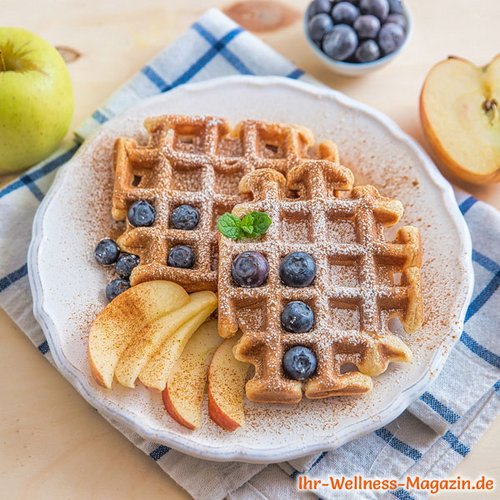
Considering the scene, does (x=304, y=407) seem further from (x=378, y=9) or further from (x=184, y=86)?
(x=378, y=9)

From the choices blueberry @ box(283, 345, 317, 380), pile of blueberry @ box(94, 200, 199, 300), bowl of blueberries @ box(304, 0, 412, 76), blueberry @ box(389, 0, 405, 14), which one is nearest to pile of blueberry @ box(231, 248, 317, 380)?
blueberry @ box(283, 345, 317, 380)

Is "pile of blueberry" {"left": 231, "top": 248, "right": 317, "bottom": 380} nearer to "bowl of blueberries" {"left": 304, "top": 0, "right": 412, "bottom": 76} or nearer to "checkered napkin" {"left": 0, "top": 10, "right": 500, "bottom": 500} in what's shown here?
"checkered napkin" {"left": 0, "top": 10, "right": 500, "bottom": 500}

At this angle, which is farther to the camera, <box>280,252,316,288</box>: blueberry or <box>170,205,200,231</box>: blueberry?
<box>170,205,200,231</box>: blueberry

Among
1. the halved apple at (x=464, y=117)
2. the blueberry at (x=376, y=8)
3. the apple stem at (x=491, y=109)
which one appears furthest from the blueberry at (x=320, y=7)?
the apple stem at (x=491, y=109)

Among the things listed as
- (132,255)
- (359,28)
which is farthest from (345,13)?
(132,255)

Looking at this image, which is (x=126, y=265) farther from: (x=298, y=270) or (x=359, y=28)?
(x=359, y=28)
